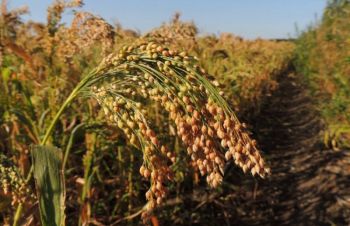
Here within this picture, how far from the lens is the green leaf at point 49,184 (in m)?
1.08

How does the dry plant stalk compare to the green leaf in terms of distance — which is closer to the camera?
the dry plant stalk

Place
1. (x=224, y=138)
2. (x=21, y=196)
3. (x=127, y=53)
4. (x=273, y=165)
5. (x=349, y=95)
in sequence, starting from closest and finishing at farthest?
(x=224, y=138)
(x=127, y=53)
(x=21, y=196)
(x=273, y=165)
(x=349, y=95)

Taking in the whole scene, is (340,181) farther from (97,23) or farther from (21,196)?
(21,196)

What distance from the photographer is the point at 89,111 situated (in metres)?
2.83

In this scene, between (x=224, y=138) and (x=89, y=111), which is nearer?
(x=224, y=138)

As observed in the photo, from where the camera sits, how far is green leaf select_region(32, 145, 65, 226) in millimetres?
1078

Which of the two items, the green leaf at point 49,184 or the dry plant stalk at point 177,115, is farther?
the green leaf at point 49,184

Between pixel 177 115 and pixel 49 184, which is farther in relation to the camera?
pixel 49 184

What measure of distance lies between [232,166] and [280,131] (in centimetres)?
302

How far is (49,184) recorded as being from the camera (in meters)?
1.10

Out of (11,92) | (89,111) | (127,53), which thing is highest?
(11,92)

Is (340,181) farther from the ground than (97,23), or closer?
closer

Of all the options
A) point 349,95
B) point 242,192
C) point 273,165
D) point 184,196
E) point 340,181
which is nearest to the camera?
point 184,196

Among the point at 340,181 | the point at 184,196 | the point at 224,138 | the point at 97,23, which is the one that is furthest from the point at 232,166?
the point at 224,138
